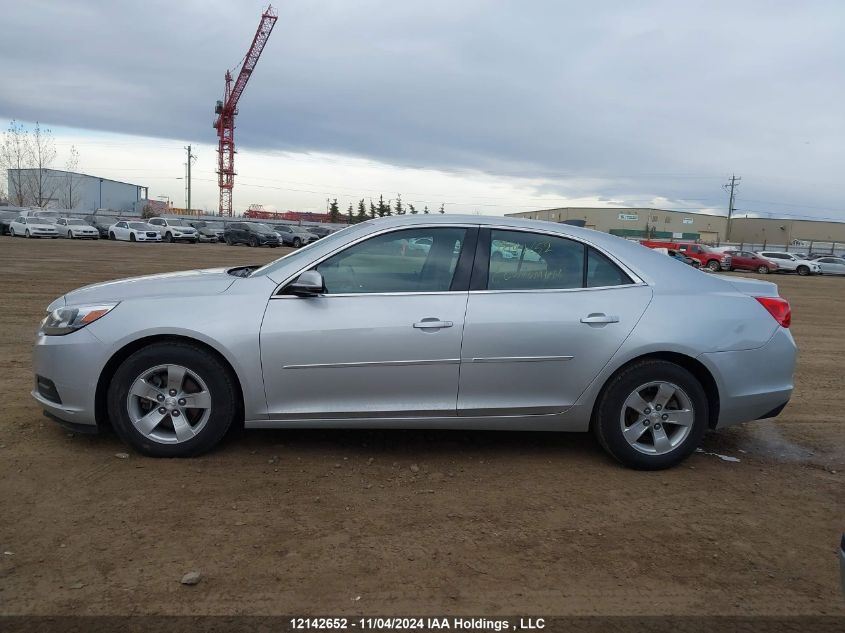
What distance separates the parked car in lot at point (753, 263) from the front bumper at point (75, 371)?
4094cm

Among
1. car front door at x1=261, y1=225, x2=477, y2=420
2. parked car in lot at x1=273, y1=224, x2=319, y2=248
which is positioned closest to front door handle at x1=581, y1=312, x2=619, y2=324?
car front door at x1=261, y1=225, x2=477, y2=420

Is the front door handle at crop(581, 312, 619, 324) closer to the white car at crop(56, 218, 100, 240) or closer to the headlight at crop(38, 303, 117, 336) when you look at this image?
the headlight at crop(38, 303, 117, 336)

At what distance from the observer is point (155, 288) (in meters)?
4.27

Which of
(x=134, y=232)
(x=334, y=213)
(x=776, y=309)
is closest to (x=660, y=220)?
(x=334, y=213)

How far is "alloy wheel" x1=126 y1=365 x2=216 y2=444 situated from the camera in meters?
4.01

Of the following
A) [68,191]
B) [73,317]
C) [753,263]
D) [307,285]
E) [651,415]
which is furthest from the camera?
[68,191]

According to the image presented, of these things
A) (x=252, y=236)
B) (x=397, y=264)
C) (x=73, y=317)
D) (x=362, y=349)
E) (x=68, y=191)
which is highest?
(x=68, y=191)

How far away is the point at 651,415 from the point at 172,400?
3.03 m

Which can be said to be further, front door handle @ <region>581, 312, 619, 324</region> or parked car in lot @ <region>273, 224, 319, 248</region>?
parked car in lot @ <region>273, 224, 319, 248</region>

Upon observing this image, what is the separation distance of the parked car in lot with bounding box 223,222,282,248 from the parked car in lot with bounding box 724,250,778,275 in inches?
1142

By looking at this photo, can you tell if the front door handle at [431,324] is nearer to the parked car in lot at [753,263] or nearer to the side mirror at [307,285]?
the side mirror at [307,285]

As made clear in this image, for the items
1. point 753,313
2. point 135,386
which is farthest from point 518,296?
point 135,386

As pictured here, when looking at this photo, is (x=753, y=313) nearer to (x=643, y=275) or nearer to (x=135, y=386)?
(x=643, y=275)

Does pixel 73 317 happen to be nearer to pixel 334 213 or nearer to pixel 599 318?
pixel 599 318
